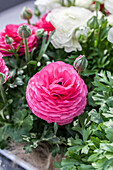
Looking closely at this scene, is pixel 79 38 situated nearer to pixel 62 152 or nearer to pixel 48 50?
pixel 48 50

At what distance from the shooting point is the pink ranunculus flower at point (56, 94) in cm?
30

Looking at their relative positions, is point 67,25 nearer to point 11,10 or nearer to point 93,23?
point 93,23

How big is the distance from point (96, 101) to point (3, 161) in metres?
0.21

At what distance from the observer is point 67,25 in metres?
0.44

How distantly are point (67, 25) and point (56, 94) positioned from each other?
0.19 meters

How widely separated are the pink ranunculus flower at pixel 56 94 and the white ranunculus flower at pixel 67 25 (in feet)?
0.42

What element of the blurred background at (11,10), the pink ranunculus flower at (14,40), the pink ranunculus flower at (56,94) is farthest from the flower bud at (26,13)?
the blurred background at (11,10)

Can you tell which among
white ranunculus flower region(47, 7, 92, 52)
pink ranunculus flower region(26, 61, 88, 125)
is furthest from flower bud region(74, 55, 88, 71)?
white ranunculus flower region(47, 7, 92, 52)

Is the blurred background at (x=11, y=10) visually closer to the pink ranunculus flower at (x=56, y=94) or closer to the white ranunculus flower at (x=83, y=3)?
the white ranunculus flower at (x=83, y=3)

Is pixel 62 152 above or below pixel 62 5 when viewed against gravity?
below

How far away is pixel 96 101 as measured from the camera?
39 centimetres

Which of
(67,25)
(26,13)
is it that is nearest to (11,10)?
(26,13)

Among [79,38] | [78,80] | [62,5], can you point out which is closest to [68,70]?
[78,80]

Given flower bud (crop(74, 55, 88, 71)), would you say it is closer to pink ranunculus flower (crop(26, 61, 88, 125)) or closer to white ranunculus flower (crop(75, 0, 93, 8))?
pink ranunculus flower (crop(26, 61, 88, 125))
